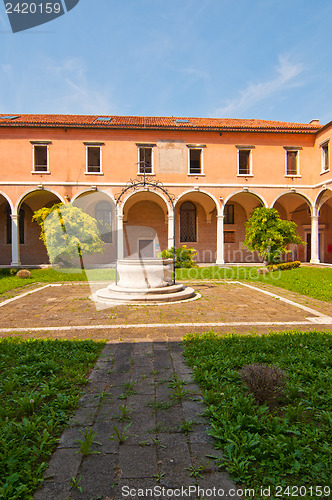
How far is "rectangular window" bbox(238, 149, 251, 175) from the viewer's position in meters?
20.2

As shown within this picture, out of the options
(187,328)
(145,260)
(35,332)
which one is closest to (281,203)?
(145,260)

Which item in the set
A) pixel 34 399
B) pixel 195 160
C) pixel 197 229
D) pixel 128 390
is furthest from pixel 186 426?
pixel 197 229

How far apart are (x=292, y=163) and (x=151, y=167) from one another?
10040 millimetres

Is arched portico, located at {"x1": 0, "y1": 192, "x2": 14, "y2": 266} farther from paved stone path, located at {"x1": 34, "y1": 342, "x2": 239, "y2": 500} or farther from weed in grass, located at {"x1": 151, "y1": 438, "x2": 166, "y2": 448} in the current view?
weed in grass, located at {"x1": 151, "y1": 438, "x2": 166, "y2": 448}

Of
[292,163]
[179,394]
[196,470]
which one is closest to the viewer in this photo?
[196,470]

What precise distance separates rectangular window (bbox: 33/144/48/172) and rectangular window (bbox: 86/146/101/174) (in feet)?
9.04

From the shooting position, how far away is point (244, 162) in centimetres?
2045

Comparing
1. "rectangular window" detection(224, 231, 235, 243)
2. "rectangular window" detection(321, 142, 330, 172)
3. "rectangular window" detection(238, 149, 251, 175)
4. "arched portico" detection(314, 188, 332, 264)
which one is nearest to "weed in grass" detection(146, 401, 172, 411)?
"rectangular window" detection(238, 149, 251, 175)

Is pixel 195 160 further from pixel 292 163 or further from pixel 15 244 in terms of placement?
pixel 15 244

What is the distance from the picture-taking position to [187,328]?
18.6 feet

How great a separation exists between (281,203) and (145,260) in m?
17.6

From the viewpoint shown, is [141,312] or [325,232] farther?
[325,232]

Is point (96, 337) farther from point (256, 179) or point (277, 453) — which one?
point (256, 179)

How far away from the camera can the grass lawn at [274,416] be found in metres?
1.90
